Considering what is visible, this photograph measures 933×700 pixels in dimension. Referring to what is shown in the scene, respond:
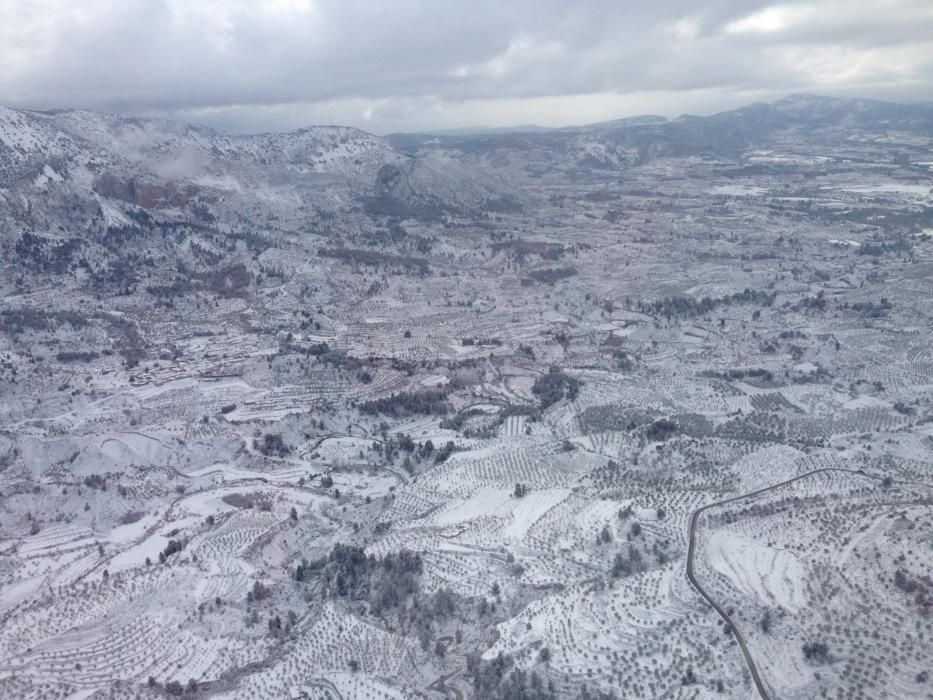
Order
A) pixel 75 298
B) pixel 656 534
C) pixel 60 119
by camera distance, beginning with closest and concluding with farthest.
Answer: pixel 656 534
pixel 75 298
pixel 60 119

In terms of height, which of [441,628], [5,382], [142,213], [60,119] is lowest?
[441,628]

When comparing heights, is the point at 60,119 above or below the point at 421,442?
above

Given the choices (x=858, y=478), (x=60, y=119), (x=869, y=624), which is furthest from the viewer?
(x=60, y=119)

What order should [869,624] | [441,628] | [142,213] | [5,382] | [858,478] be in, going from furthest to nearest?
[142,213] → [5,382] → [858,478] → [441,628] → [869,624]

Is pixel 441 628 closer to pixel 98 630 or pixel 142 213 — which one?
pixel 98 630

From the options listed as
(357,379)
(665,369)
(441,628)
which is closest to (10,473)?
(357,379)

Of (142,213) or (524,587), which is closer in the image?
(524,587)

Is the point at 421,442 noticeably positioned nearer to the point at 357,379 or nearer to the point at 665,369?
the point at 357,379

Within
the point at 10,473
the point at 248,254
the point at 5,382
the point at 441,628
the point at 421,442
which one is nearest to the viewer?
the point at 441,628

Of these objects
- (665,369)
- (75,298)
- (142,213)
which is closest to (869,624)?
(665,369)
